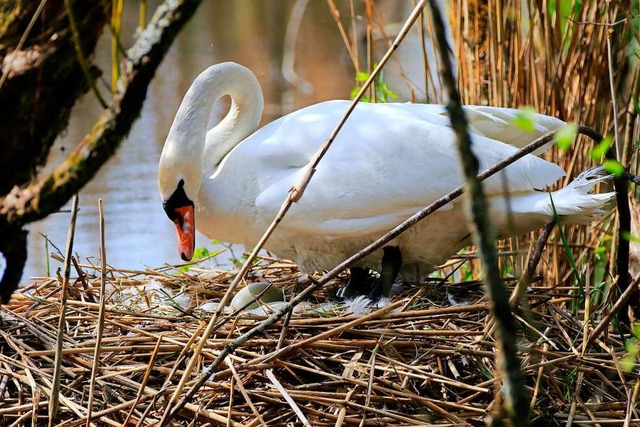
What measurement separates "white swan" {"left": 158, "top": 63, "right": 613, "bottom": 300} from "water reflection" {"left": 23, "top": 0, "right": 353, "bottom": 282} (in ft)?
1.92

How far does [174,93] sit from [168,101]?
0.24 meters

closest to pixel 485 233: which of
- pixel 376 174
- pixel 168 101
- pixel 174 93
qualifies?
pixel 376 174

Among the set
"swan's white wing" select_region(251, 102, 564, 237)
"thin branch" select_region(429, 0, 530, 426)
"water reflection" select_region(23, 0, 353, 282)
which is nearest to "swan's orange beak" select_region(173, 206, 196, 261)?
"swan's white wing" select_region(251, 102, 564, 237)

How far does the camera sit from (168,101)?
9.01 metres

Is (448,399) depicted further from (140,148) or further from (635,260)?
(140,148)

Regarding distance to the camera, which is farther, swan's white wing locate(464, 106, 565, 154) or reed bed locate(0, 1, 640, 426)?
swan's white wing locate(464, 106, 565, 154)

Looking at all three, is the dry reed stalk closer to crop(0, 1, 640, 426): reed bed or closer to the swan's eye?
crop(0, 1, 640, 426): reed bed

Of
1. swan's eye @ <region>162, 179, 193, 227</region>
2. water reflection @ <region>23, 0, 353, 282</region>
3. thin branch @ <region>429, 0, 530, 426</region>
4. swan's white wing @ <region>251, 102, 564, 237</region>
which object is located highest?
thin branch @ <region>429, 0, 530, 426</region>

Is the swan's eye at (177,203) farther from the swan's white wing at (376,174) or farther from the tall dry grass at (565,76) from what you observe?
the tall dry grass at (565,76)

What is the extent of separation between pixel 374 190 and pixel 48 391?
138cm

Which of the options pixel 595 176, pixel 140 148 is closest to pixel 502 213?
pixel 595 176

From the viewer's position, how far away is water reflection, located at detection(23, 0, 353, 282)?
6.80 m

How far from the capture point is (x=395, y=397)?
274 centimetres

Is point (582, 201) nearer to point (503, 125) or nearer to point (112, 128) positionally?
point (503, 125)
